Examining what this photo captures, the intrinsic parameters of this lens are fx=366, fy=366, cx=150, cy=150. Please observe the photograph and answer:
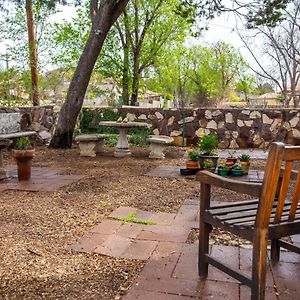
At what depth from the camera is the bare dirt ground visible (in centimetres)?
201

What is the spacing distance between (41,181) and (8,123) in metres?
A: 2.17

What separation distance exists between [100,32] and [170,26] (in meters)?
6.42

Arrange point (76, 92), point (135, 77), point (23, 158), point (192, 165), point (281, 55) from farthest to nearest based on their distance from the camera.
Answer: point (281, 55) → point (135, 77) → point (76, 92) → point (192, 165) → point (23, 158)

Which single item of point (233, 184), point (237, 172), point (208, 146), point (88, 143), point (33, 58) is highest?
point (33, 58)

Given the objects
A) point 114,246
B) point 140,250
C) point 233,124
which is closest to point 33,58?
point 233,124

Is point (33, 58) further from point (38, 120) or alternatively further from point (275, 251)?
point (275, 251)

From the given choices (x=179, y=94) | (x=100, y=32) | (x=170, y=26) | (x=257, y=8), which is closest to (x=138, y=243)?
(x=100, y=32)

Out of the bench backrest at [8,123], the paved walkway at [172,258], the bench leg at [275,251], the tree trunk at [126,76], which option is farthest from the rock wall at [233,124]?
the bench leg at [275,251]

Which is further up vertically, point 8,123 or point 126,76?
point 126,76

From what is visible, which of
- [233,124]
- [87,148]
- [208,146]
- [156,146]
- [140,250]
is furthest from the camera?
[233,124]

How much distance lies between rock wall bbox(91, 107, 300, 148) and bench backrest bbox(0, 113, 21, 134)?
336cm

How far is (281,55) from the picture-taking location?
1702cm

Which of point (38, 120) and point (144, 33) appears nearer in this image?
point (38, 120)

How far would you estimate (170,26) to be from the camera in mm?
12883
